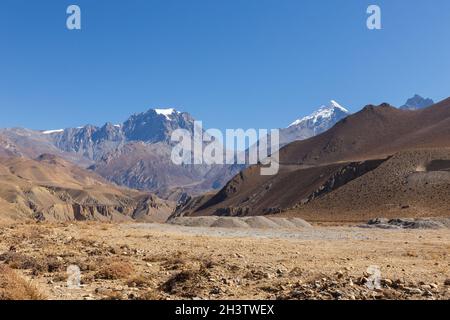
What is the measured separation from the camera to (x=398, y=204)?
87188 millimetres

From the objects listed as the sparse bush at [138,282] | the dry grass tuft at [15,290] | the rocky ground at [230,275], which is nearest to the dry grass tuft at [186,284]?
the rocky ground at [230,275]

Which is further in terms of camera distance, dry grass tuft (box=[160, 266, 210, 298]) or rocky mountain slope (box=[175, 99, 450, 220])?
rocky mountain slope (box=[175, 99, 450, 220])

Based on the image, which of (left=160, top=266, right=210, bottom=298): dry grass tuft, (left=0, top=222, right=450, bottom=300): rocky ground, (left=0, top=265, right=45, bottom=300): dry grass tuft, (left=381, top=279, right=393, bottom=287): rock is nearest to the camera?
(left=0, top=265, right=45, bottom=300): dry grass tuft

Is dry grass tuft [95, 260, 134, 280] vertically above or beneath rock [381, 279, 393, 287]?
beneath

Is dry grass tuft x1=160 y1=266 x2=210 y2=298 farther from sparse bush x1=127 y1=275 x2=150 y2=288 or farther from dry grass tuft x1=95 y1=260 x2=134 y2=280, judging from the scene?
dry grass tuft x1=95 y1=260 x2=134 y2=280

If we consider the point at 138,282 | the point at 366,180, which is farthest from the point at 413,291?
the point at 366,180

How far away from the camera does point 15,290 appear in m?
11.8

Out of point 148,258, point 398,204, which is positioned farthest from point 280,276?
point 398,204

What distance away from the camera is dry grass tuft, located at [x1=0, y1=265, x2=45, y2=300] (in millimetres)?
11562

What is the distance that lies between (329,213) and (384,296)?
8526 cm

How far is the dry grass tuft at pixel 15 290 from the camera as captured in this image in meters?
11.6

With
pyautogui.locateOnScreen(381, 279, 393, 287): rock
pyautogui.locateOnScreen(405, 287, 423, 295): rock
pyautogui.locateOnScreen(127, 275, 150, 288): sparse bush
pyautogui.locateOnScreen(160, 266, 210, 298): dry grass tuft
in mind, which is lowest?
pyautogui.locateOnScreen(127, 275, 150, 288): sparse bush

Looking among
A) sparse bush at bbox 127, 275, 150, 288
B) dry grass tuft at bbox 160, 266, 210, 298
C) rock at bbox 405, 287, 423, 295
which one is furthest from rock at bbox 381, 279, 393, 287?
sparse bush at bbox 127, 275, 150, 288
